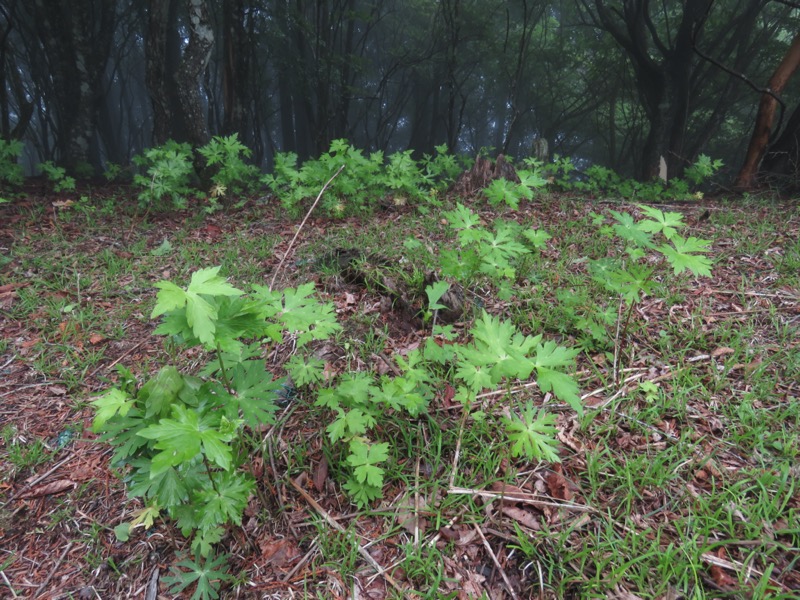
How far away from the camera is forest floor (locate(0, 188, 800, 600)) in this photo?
152 centimetres

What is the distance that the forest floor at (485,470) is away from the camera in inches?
59.9

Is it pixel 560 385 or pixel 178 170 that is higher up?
pixel 178 170

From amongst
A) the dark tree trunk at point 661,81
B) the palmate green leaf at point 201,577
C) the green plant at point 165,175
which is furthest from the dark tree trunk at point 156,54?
the dark tree trunk at point 661,81

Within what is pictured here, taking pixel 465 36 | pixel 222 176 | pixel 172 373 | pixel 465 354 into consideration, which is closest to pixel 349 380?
pixel 465 354

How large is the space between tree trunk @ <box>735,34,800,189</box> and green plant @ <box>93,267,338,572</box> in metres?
7.87

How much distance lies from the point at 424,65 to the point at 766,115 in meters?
12.8

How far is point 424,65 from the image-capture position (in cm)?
1638

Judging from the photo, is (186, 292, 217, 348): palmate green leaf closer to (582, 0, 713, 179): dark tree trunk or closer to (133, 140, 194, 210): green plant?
(133, 140, 194, 210): green plant

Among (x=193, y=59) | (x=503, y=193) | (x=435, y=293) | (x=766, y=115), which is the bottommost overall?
(x=435, y=293)

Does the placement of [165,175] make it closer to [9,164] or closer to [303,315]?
[9,164]

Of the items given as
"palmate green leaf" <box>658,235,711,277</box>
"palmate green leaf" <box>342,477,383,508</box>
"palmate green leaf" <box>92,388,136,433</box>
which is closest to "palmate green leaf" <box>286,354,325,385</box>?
"palmate green leaf" <box>342,477,383,508</box>

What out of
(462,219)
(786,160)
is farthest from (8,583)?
(786,160)

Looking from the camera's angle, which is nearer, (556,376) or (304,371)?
(556,376)

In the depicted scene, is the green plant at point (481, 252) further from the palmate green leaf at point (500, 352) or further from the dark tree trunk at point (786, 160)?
the dark tree trunk at point (786, 160)
